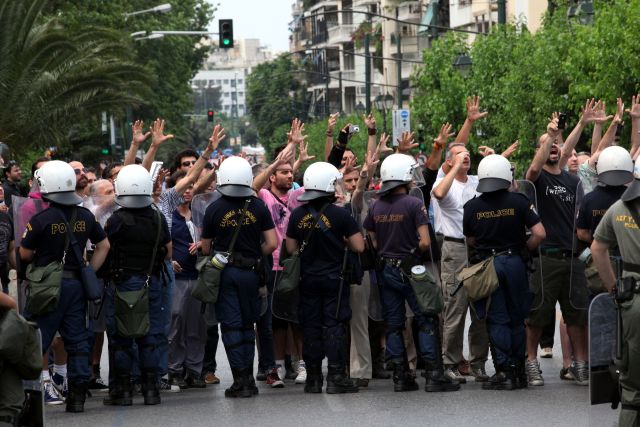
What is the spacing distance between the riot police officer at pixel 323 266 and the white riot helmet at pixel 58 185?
1826 mm

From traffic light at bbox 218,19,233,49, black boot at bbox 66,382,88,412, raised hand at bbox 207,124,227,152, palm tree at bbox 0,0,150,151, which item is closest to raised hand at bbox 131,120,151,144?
raised hand at bbox 207,124,227,152

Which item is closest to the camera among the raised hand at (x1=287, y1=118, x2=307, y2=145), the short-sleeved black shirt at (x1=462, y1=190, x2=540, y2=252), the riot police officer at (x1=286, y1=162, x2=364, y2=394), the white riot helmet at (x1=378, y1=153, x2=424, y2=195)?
the short-sleeved black shirt at (x1=462, y1=190, x2=540, y2=252)

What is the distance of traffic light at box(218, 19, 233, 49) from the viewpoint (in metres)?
36.2

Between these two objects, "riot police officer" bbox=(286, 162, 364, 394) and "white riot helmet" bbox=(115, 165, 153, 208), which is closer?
"white riot helmet" bbox=(115, 165, 153, 208)

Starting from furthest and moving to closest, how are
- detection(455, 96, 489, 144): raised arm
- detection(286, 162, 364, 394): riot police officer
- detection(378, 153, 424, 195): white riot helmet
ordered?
detection(455, 96, 489, 144): raised arm, detection(378, 153, 424, 195): white riot helmet, detection(286, 162, 364, 394): riot police officer

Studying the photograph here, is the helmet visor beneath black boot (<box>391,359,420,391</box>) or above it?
above

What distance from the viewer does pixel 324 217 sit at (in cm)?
1166

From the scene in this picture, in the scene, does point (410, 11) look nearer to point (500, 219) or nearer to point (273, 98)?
point (273, 98)

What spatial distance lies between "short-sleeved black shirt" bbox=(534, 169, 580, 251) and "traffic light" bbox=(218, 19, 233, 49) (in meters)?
24.4

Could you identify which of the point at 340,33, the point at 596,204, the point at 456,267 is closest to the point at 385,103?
the point at 456,267

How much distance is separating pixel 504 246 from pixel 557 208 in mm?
876

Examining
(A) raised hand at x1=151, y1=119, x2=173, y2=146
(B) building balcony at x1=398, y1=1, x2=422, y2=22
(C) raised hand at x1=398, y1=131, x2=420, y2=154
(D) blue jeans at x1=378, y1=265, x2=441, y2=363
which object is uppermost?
(B) building balcony at x1=398, y1=1, x2=422, y2=22

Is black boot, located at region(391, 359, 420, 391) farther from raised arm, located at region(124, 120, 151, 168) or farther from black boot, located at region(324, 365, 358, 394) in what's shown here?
raised arm, located at region(124, 120, 151, 168)

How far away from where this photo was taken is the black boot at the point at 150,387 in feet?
37.8
